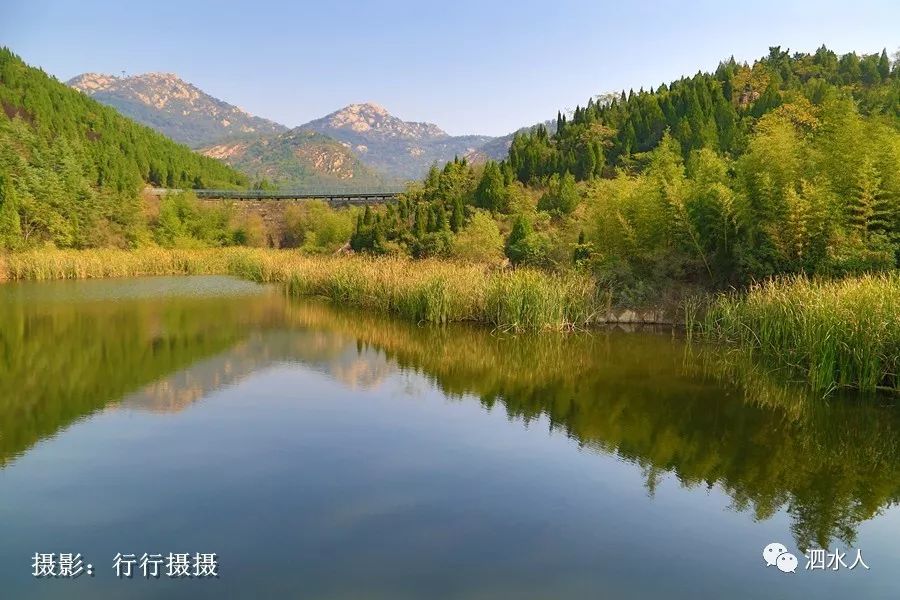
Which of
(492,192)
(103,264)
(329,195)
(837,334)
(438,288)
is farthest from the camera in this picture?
(329,195)

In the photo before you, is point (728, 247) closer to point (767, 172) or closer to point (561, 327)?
point (767, 172)

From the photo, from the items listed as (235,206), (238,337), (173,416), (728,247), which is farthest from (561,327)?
(235,206)

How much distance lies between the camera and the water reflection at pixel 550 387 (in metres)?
7.68

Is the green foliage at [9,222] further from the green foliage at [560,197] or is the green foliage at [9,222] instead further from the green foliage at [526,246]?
the green foliage at [560,197]

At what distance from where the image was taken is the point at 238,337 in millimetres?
16188

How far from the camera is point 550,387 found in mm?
11805

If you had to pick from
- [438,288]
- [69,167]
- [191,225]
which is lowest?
[438,288]

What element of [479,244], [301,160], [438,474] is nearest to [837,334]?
[438,474]

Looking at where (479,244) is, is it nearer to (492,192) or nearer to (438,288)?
(438,288)

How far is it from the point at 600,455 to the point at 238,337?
1025 centimetres

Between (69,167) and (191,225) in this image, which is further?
(191,225)

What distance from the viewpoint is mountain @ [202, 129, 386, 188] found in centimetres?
16025

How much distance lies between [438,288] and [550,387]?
6712mm

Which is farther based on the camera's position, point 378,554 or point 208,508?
point 208,508
